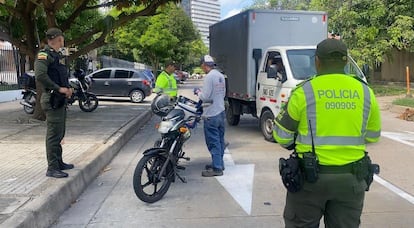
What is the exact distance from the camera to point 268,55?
10.2 m

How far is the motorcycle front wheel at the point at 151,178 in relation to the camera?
5570 millimetres

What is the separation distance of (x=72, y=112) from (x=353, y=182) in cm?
1348

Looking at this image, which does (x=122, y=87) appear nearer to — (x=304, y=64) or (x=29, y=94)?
(x=29, y=94)

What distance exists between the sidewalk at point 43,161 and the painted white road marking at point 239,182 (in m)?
2.01

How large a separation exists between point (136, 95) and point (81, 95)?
252 inches

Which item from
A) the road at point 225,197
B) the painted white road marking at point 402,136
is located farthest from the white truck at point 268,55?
the painted white road marking at point 402,136

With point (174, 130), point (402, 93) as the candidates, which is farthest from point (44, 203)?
point (402, 93)

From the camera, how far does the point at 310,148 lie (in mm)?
2957

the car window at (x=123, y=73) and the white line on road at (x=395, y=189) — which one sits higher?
the car window at (x=123, y=73)

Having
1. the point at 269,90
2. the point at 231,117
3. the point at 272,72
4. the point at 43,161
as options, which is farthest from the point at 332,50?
the point at 231,117

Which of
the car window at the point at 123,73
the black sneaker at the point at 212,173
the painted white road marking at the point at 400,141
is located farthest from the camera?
the car window at the point at 123,73

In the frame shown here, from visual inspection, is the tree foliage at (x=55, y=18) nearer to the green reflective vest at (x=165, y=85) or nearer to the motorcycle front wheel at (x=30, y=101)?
the motorcycle front wheel at (x=30, y=101)

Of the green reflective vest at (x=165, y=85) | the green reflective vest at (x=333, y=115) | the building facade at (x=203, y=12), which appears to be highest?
the building facade at (x=203, y=12)

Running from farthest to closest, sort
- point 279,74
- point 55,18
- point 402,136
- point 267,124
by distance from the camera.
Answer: point 55,18 → point 402,136 → point 267,124 → point 279,74
